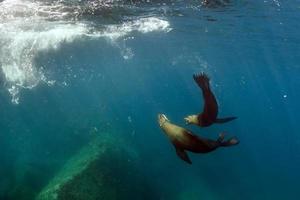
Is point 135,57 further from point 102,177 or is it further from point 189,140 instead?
point 189,140

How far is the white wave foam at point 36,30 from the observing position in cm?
1983

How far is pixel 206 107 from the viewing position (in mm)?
4836

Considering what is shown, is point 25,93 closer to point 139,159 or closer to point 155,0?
point 139,159

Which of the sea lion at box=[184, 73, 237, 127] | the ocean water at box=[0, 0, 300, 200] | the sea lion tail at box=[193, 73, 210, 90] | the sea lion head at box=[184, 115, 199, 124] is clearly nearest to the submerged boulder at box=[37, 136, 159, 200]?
the ocean water at box=[0, 0, 300, 200]

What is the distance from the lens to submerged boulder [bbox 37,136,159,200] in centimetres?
1847

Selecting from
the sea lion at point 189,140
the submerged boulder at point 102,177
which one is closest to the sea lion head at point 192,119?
the sea lion at point 189,140

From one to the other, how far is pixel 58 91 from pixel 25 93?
38.0ft

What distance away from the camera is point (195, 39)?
30.2 m

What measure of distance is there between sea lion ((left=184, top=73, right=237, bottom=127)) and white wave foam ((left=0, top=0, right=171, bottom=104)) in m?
15.3

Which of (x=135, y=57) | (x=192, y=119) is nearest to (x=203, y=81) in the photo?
(x=192, y=119)

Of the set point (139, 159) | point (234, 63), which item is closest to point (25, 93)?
point (234, 63)

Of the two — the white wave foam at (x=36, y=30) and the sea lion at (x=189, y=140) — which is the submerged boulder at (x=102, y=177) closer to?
the white wave foam at (x=36, y=30)

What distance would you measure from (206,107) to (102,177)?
15563mm

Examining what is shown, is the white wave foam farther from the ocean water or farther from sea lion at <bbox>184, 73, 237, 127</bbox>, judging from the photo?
sea lion at <bbox>184, 73, 237, 127</bbox>
